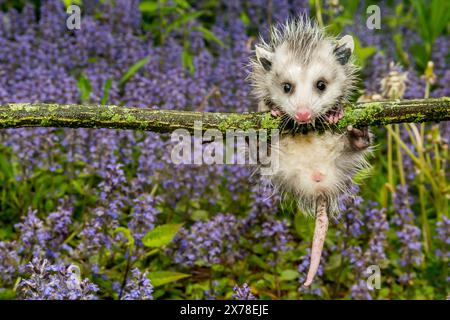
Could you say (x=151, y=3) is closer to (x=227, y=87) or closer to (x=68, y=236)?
(x=227, y=87)

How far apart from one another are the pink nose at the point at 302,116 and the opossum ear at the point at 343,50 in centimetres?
34

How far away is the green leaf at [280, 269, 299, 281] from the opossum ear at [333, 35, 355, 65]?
1645 millimetres

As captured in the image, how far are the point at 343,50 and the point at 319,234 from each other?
72cm

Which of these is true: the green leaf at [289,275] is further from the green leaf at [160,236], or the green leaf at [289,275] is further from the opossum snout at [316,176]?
the opossum snout at [316,176]

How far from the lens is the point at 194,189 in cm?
474

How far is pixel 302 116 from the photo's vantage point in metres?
2.67

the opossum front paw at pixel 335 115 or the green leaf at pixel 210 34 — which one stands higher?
the green leaf at pixel 210 34

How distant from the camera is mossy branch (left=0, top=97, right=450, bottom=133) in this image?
276 centimetres

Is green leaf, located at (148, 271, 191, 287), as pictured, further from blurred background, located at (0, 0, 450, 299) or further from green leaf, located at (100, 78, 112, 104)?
green leaf, located at (100, 78, 112, 104)

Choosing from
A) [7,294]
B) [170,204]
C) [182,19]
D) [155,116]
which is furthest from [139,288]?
[182,19]

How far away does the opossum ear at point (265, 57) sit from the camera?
9.49ft

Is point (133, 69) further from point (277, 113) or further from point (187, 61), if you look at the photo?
point (277, 113)

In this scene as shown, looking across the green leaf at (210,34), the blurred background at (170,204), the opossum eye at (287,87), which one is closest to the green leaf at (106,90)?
the blurred background at (170,204)

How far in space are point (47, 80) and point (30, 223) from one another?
1463 millimetres
